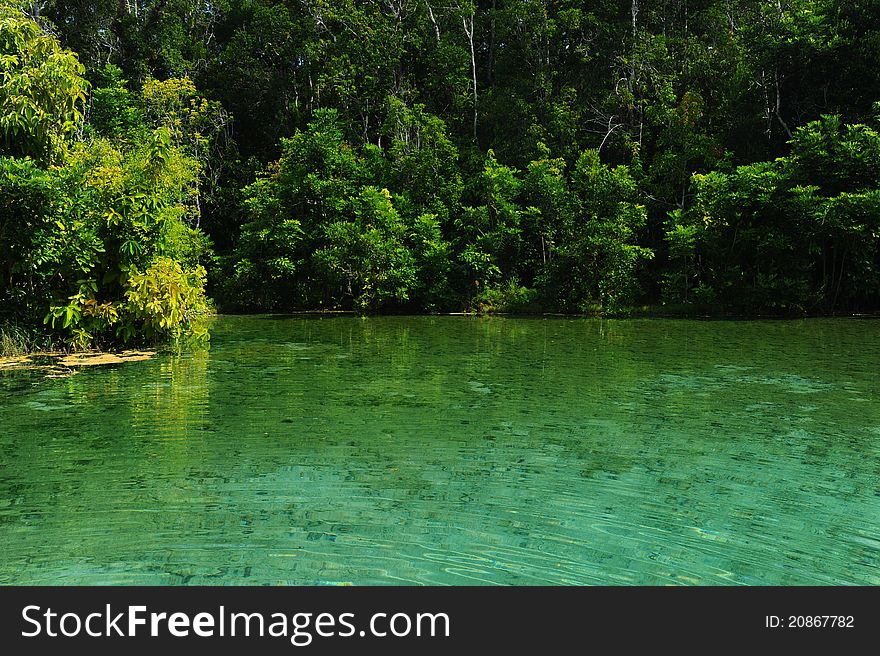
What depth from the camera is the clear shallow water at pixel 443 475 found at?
3.84 meters

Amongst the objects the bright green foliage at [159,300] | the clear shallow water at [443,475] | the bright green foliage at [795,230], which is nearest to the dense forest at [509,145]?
the bright green foliage at [795,230]

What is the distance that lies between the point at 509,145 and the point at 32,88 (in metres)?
17.2

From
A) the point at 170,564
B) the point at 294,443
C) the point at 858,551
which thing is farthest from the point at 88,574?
the point at 858,551

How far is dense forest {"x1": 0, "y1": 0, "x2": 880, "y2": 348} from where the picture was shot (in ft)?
67.6

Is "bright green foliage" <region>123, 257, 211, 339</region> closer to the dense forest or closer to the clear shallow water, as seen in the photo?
the clear shallow water

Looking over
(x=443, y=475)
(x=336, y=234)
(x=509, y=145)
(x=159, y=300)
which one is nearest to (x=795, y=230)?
(x=509, y=145)

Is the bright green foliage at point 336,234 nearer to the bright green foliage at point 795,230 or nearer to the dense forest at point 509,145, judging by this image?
the dense forest at point 509,145

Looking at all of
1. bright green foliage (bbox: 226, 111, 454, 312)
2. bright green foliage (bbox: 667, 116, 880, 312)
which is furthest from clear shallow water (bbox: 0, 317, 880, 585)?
bright green foliage (bbox: 226, 111, 454, 312)

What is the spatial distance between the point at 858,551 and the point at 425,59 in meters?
27.6

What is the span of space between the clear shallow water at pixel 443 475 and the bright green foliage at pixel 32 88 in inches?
142

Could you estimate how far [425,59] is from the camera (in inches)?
1153

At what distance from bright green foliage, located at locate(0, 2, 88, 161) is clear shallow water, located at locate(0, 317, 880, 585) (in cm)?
360

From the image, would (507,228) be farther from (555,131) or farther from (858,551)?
(858,551)

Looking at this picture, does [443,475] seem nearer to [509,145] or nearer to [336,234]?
[336,234]
